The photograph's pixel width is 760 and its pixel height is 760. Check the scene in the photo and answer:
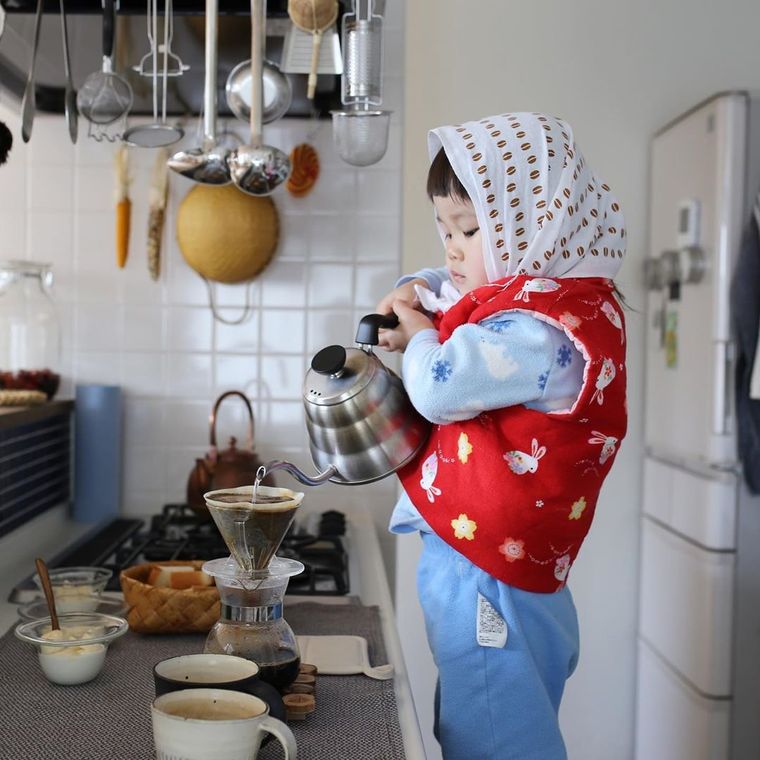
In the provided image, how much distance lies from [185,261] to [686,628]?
131 cm

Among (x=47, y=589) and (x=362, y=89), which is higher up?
(x=362, y=89)

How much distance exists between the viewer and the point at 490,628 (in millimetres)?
1169

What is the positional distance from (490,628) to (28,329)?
4.28 ft

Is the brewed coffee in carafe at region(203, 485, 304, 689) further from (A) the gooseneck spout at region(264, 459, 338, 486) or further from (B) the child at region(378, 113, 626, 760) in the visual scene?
(B) the child at region(378, 113, 626, 760)

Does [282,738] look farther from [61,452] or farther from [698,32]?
[698,32]

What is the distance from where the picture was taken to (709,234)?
1909 millimetres

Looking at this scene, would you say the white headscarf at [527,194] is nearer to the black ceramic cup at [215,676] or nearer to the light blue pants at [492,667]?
the light blue pants at [492,667]

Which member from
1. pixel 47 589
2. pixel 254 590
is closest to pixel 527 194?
pixel 254 590

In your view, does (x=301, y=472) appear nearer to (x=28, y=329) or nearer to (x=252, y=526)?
(x=252, y=526)

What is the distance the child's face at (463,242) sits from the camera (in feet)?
3.92

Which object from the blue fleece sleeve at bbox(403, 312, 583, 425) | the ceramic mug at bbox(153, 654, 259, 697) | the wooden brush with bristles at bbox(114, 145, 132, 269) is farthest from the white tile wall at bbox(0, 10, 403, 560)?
the ceramic mug at bbox(153, 654, 259, 697)

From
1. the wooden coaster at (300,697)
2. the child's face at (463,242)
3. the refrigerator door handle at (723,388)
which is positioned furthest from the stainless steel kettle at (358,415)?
the refrigerator door handle at (723,388)

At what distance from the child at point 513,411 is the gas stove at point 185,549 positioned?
0.92ft

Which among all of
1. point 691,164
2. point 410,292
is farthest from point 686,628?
point 410,292
